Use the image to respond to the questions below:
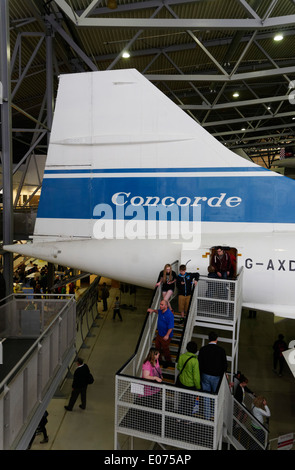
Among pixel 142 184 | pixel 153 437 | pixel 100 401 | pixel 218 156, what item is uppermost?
pixel 218 156

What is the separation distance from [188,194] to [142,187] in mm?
1037

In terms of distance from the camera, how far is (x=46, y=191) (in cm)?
806

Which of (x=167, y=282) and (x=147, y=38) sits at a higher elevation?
(x=147, y=38)

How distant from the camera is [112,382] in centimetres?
1048

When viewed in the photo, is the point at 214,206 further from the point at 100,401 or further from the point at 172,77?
the point at 172,77

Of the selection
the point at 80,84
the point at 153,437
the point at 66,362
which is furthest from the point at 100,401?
the point at 80,84

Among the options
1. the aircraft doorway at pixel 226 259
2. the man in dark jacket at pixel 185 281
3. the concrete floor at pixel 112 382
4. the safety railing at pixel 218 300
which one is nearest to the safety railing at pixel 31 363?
the concrete floor at pixel 112 382

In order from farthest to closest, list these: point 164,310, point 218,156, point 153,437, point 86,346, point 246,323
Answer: point 246,323, point 86,346, point 218,156, point 164,310, point 153,437

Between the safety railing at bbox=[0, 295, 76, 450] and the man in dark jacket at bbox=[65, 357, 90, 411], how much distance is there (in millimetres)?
822

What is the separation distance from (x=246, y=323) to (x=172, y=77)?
11368 mm

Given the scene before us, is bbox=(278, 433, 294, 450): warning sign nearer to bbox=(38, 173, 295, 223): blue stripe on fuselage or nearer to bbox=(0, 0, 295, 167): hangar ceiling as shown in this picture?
bbox=(38, 173, 295, 223): blue stripe on fuselage

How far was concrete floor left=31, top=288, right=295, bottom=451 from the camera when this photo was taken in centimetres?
825

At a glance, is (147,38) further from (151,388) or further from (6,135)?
(151,388)

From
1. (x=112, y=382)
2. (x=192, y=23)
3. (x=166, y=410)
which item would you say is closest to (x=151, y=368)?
(x=166, y=410)
